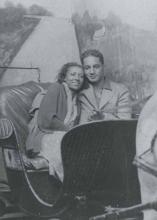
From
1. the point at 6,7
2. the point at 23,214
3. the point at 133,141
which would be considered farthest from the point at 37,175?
the point at 6,7

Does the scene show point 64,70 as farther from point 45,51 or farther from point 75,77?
point 45,51

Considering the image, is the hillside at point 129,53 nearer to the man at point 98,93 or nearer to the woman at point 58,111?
the man at point 98,93

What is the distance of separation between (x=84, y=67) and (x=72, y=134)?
544 millimetres

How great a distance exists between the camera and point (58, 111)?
257 centimetres

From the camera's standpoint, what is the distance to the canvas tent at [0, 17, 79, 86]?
2.65m

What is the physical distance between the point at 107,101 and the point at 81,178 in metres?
0.57

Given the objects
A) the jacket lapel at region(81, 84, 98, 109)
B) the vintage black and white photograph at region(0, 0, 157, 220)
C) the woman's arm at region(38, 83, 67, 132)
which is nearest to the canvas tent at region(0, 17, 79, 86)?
the vintage black and white photograph at region(0, 0, 157, 220)

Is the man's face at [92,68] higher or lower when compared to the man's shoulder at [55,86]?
higher

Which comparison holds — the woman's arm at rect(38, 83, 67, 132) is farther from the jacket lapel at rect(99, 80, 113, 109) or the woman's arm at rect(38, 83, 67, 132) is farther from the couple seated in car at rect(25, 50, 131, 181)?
the jacket lapel at rect(99, 80, 113, 109)

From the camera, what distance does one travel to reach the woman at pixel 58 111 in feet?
8.24

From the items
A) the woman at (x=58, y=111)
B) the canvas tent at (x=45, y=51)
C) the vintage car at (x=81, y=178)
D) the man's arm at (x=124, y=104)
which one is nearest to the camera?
the vintage car at (x=81, y=178)

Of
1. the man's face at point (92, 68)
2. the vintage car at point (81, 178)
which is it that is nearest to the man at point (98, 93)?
the man's face at point (92, 68)

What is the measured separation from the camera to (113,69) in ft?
8.52

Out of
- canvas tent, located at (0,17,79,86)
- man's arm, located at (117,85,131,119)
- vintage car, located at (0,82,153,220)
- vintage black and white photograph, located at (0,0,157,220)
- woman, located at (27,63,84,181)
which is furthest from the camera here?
canvas tent, located at (0,17,79,86)
